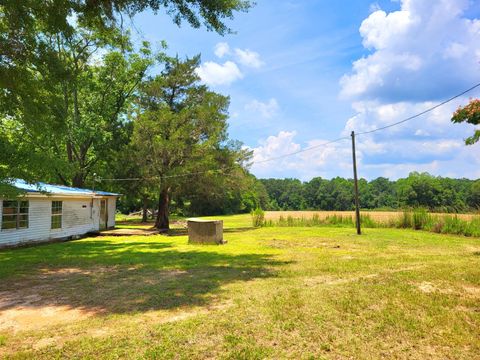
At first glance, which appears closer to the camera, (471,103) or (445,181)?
(471,103)

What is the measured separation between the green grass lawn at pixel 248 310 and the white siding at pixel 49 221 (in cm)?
691

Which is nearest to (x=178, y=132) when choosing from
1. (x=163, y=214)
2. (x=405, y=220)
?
(x=163, y=214)

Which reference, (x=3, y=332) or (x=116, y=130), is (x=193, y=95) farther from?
(x=3, y=332)

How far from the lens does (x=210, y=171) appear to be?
2136 centimetres

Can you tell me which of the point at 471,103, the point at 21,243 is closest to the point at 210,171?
the point at 21,243

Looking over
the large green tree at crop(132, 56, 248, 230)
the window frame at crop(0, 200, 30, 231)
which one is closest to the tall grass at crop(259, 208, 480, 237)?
the large green tree at crop(132, 56, 248, 230)

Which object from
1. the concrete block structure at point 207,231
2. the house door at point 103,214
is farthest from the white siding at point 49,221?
the concrete block structure at point 207,231

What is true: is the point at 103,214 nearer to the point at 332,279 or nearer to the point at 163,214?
the point at 163,214

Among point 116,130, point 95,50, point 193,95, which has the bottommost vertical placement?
point 116,130

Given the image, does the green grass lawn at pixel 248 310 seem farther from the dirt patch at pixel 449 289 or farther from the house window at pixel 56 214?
the house window at pixel 56 214

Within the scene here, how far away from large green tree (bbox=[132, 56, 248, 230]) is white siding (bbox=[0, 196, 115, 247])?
14.3 ft

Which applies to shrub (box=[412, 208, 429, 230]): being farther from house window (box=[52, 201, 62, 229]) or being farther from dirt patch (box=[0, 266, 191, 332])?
house window (box=[52, 201, 62, 229])

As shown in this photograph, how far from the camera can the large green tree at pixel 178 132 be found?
20797mm

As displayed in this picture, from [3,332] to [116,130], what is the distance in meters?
24.2
